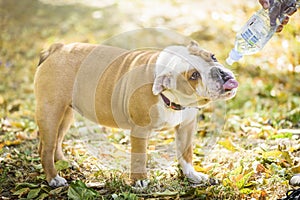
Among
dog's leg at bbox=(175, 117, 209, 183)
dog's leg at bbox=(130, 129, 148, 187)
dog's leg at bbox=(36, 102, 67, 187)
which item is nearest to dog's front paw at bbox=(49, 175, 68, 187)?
dog's leg at bbox=(36, 102, 67, 187)

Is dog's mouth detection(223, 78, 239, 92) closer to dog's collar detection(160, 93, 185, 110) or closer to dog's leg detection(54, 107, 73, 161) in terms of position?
dog's collar detection(160, 93, 185, 110)

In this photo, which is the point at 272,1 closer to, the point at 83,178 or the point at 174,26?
the point at 83,178

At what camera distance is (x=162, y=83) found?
11.5ft

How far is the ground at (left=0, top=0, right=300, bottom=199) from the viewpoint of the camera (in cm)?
384

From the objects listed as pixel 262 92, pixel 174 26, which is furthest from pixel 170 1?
pixel 262 92

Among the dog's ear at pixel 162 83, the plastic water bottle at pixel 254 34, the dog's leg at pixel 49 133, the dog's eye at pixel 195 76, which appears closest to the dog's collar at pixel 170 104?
the dog's ear at pixel 162 83

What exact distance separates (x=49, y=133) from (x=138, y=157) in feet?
2.44

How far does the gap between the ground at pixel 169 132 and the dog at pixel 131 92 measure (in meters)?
0.25

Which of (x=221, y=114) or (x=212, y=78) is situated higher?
(x=212, y=78)

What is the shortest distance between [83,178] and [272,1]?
6.69ft

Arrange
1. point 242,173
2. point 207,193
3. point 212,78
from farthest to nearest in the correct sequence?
point 242,173 → point 207,193 → point 212,78

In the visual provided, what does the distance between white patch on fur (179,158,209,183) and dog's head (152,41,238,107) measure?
0.64 meters

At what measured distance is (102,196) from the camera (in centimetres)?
363

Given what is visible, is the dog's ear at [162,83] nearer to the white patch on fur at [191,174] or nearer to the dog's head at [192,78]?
the dog's head at [192,78]
